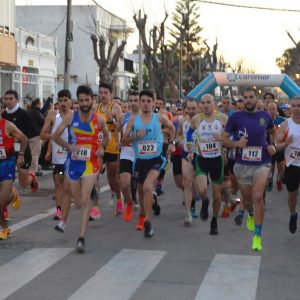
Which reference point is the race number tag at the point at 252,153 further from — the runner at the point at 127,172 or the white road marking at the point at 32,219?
the white road marking at the point at 32,219

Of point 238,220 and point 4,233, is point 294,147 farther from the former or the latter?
point 4,233

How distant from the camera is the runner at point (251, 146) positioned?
29.5ft

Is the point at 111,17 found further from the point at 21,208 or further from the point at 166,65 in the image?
the point at 21,208

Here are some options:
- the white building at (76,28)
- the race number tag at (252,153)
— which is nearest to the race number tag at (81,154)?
the race number tag at (252,153)

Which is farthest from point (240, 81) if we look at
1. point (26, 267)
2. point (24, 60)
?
point (26, 267)

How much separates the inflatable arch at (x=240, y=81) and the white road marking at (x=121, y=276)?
1801 cm

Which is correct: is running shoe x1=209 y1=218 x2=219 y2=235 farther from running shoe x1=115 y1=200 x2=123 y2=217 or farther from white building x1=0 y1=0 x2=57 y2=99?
white building x1=0 y1=0 x2=57 y2=99

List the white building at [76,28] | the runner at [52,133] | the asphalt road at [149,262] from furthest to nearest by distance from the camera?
1. the white building at [76,28]
2. the runner at [52,133]
3. the asphalt road at [149,262]

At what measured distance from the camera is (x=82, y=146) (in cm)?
906

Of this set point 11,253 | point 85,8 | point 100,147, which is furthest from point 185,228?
point 85,8

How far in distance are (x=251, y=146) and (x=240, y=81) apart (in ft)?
62.0

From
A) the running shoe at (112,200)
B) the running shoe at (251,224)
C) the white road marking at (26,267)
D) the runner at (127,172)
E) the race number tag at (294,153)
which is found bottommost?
the running shoe at (112,200)

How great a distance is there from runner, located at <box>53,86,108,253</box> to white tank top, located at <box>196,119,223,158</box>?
1.59 meters

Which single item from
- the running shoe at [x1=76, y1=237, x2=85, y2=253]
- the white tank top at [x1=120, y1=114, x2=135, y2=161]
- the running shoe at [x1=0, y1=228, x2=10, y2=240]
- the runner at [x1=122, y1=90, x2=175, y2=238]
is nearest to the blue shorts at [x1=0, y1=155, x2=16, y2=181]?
the running shoe at [x1=0, y1=228, x2=10, y2=240]
